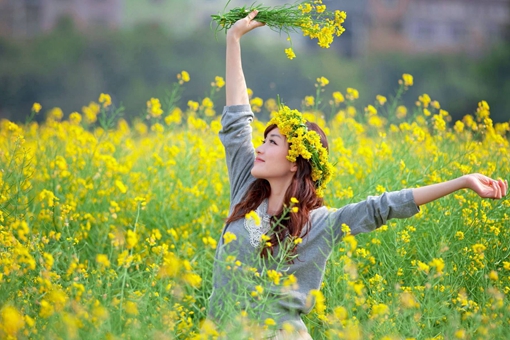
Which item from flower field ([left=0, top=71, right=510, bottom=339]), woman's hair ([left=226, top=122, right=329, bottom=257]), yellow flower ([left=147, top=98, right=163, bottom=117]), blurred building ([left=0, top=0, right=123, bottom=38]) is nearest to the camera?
flower field ([left=0, top=71, right=510, bottom=339])

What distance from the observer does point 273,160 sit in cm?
317

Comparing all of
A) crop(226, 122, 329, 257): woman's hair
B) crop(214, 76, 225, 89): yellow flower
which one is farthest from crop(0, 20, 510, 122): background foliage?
crop(226, 122, 329, 257): woman's hair

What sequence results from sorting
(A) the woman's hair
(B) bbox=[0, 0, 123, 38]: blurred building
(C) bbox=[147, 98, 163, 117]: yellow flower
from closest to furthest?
(A) the woman's hair → (C) bbox=[147, 98, 163, 117]: yellow flower → (B) bbox=[0, 0, 123, 38]: blurred building

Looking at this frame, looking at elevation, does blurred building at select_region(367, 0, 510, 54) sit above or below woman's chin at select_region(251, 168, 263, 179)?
below

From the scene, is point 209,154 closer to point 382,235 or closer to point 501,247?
point 382,235

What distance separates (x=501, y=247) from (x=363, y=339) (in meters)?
1.23

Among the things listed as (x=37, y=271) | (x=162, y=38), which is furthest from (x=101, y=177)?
(x=162, y=38)

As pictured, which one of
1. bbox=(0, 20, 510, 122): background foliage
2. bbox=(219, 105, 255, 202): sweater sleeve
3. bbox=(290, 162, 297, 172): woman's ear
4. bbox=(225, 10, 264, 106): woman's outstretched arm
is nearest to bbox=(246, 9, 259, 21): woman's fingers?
bbox=(225, 10, 264, 106): woman's outstretched arm

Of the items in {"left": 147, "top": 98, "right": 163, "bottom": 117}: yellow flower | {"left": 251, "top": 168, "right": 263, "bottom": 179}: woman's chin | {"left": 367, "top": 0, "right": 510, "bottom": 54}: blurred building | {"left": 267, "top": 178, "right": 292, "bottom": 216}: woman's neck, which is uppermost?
{"left": 251, "top": 168, "right": 263, "bottom": 179}: woman's chin

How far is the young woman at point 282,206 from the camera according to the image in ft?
9.91

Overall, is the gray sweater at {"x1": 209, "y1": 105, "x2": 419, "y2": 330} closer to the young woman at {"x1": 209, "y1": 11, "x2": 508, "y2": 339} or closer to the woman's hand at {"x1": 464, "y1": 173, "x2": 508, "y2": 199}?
the young woman at {"x1": 209, "y1": 11, "x2": 508, "y2": 339}

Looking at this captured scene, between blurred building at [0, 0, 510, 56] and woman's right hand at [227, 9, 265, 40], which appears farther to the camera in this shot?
blurred building at [0, 0, 510, 56]

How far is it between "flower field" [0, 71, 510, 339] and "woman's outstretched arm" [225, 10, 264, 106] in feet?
1.69

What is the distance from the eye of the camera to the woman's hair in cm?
312
